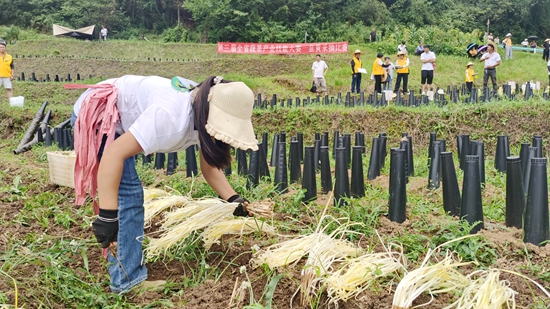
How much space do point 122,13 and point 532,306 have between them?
41.7 meters

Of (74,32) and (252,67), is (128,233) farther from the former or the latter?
(74,32)

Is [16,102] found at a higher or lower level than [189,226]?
higher

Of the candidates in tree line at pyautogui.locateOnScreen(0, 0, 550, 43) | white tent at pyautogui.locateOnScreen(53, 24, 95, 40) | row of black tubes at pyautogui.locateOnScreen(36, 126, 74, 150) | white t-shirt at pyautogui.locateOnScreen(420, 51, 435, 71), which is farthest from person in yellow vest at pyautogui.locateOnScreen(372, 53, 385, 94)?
white tent at pyautogui.locateOnScreen(53, 24, 95, 40)

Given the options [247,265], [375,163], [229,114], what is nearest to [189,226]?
[247,265]

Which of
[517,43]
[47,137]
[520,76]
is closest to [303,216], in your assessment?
[47,137]

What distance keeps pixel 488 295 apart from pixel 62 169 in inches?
152

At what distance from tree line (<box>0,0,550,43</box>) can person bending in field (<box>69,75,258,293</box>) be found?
27393mm

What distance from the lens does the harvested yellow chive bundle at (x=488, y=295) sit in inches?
77.3

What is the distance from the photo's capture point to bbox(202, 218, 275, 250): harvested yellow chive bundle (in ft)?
9.72

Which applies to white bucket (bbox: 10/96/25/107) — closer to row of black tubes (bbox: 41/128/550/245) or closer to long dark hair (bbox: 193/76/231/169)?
row of black tubes (bbox: 41/128/550/245)

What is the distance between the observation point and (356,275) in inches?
88.3

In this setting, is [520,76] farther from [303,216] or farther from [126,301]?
[126,301]

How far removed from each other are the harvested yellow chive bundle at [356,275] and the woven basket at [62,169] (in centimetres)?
300

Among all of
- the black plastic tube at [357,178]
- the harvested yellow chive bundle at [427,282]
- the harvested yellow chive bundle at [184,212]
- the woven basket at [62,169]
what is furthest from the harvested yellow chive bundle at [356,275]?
the woven basket at [62,169]
